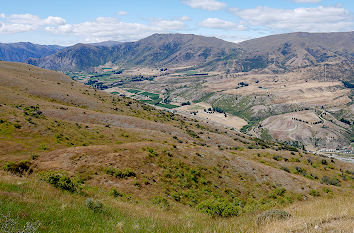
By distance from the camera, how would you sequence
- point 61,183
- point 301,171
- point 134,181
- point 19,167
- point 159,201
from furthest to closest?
1. point 301,171
2. point 134,181
3. point 19,167
4. point 159,201
5. point 61,183

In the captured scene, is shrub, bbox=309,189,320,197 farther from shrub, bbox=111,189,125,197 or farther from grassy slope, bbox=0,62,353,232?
shrub, bbox=111,189,125,197

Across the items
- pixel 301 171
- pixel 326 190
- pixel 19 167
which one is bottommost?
pixel 301 171

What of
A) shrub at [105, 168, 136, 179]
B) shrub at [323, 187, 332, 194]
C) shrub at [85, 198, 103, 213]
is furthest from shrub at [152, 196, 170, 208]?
shrub at [323, 187, 332, 194]

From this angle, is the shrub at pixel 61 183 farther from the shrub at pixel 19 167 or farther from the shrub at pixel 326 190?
the shrub at pixel 326 190

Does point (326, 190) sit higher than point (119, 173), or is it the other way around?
point (119, 173)

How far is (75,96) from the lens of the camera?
106m

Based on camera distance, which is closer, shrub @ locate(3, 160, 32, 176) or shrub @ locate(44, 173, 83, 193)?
shrub @ locate(44, 173, 83, 193)

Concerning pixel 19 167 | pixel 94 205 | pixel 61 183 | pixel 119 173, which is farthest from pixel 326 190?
pixel 19 167

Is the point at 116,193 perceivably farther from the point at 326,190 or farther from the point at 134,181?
the point at 326,190

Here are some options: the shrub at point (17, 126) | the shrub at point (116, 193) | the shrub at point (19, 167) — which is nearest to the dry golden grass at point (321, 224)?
the shrub at point (116, 193)

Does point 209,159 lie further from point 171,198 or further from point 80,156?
point 80,156

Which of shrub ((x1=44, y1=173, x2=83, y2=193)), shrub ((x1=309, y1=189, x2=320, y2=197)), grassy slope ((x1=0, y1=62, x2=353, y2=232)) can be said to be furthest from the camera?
shrub ((x1=309, y1=189, x2=320, y2=197))

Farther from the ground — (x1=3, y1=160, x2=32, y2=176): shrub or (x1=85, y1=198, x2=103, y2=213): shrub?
(x1=85, y1=198, x2=103, y2=213): shrub

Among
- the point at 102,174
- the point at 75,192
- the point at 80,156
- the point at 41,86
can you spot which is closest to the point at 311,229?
the point at 75,192
